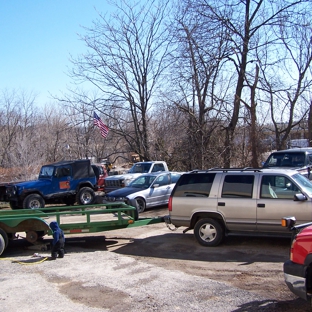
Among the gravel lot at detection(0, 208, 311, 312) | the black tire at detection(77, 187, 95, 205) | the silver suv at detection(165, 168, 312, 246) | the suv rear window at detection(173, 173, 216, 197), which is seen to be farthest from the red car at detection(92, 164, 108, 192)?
the silver suv at detection(165, 168, 312, 246)

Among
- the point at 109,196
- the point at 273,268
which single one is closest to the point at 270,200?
the point at 273,268

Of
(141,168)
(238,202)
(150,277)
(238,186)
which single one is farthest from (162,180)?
(150,277)

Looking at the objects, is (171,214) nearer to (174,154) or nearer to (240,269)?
(240,269)

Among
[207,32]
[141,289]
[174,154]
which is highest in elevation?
[207,32]

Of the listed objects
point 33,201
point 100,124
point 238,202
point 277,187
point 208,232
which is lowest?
point 208,232

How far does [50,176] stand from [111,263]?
10.6m

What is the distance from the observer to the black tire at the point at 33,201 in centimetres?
1639

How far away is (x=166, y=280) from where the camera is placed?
6.64 meters

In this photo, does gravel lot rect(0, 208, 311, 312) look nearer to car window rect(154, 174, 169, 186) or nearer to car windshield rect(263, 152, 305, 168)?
car window rect(154, 174, 169, 186)

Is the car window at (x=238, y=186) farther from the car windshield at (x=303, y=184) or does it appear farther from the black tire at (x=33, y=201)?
the black tire at (x=33, y=201)

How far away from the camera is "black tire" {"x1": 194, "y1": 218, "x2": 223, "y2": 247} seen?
8742 millimetres

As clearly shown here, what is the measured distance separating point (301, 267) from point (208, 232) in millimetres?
4209

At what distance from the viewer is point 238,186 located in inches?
342

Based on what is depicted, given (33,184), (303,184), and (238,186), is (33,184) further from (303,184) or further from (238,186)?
(303,184)
